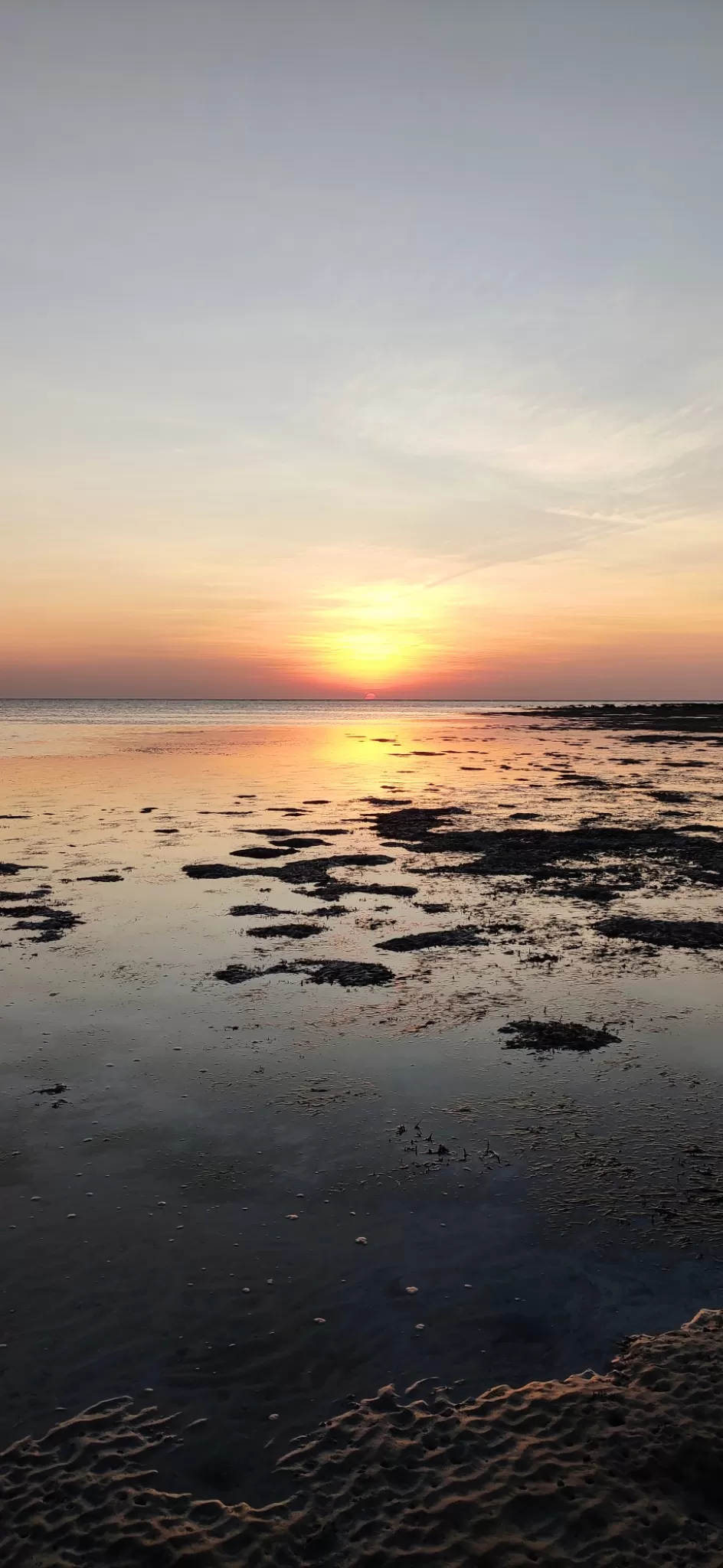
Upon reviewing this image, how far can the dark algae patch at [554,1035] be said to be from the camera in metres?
10.1

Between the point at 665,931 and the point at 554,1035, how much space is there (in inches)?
220

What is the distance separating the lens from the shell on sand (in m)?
4.04

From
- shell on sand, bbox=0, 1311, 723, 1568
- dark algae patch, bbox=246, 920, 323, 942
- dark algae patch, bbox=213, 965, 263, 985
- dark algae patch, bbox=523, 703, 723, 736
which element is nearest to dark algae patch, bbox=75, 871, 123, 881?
dark algae patch, bbox=246, 920, 323, 942

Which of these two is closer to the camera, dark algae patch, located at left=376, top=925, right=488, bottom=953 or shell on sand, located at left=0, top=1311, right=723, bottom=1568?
shell on sand, located at left=0, top=1311, right=723, bottom=1568

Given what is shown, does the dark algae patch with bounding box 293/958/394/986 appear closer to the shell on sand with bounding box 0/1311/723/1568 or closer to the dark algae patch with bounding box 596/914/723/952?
the dark algae patch with bounding box 596/914/723/952

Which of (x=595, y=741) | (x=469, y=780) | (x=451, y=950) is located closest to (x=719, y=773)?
(x=469, y=780)

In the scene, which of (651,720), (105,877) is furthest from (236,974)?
(651,720)

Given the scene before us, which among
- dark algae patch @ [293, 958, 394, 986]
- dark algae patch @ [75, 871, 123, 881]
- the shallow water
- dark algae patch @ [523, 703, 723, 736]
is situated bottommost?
the shallow water

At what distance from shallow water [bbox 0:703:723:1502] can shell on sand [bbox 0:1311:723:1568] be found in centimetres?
20

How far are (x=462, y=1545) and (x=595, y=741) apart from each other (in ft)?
232

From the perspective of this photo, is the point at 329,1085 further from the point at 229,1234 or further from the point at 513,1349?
the point at 513,1349

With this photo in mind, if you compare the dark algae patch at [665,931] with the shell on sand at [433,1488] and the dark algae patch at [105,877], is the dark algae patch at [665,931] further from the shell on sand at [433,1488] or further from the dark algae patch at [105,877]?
the dark algae patch at [105,877]

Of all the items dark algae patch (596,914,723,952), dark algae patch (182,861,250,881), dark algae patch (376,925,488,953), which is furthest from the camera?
dark algae patch (182,861,250,881)

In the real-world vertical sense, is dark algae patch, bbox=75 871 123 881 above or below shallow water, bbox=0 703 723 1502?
above
